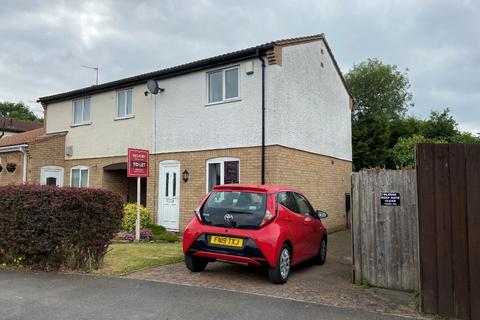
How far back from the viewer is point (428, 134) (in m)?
24.1

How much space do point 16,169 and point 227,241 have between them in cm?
1408

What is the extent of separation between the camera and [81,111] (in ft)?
57.4

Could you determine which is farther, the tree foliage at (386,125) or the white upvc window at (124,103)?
the tree foliage at (386,125)

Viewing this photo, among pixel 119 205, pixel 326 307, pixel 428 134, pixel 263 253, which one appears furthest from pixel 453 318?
pixel 428 134

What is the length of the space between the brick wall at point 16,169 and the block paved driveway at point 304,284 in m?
12.1

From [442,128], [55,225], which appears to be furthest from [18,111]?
[55,225]

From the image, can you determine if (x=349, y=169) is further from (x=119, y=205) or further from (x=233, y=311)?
(x=233, y=311)

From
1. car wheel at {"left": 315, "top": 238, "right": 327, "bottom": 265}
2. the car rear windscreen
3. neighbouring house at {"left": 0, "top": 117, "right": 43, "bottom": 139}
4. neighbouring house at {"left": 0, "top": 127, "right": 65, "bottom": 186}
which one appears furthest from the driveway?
neighbouring house at {"left": 0, "top": 117, "right": 43, "bottom": 139}

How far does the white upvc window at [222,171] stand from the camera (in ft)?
40.1

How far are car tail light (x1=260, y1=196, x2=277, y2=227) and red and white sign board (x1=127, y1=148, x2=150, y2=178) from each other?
5627 millimetres

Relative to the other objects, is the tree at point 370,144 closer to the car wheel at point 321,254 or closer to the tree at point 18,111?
the car wheel at point 321,254

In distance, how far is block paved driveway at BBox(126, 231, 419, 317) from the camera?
17.9 feet

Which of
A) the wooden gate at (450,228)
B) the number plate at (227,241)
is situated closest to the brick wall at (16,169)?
the number plate at (227,241)

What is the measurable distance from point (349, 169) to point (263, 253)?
41.5 feet
